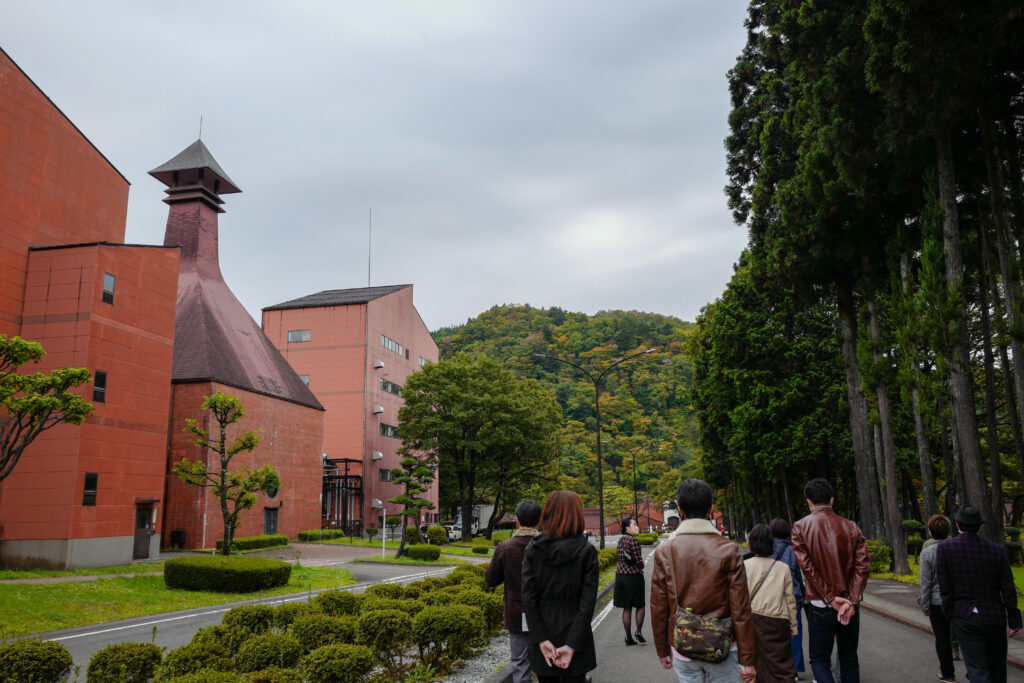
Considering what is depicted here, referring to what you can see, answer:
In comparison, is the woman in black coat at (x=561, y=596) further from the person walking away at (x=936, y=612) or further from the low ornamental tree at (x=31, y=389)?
the low ornamental tree at (x=31, y=389)

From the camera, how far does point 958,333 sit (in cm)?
1569

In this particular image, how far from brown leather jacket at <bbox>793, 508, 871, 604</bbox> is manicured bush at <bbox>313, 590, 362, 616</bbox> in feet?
19.4

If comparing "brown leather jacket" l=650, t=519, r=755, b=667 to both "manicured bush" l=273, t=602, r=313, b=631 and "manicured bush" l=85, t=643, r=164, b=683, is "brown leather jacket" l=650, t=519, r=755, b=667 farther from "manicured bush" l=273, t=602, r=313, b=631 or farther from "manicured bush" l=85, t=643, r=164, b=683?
"manicured bush" l=273, t=602, r=313, b=631

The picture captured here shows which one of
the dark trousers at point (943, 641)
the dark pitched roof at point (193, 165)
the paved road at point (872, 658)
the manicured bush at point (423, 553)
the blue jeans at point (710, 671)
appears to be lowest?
the manicured bush at point (423, 553)

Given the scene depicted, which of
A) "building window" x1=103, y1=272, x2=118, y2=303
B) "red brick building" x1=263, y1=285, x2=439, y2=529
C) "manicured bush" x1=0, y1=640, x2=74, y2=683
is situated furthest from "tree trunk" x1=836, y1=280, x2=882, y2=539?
"red brick building" x1=263, y1=285, x2=439, y2=529

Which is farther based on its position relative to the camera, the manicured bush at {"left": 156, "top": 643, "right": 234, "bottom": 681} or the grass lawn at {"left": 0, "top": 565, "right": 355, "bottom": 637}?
the grass lawn at {"left": 0, "top": 565, "right": 355, "bottom": 637}

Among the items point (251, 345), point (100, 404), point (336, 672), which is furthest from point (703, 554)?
point (251, 345)

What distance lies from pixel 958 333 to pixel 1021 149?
522 cm

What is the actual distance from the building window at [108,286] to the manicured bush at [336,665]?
23479 mm

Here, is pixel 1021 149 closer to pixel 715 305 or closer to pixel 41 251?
pixel 715 305

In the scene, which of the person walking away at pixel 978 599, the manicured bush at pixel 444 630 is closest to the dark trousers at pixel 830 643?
the person walking away at pixel 978 599

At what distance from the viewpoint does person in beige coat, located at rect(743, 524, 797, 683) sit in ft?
A: 17.9

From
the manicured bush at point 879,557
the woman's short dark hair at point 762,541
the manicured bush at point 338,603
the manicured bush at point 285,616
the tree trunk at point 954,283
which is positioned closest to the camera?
the woman's short dark hair at point 762,541

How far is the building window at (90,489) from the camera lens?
2427cm
